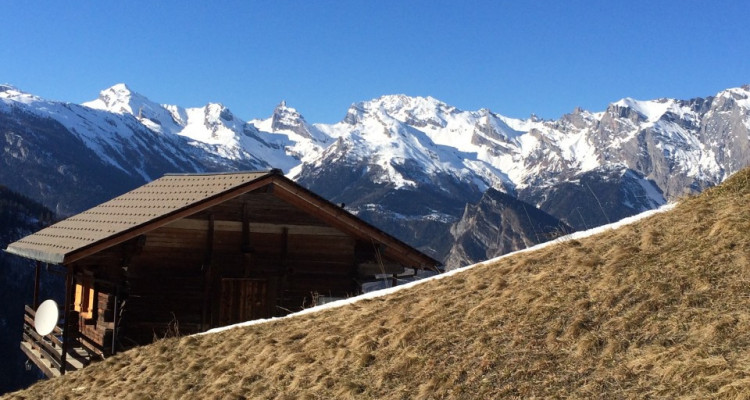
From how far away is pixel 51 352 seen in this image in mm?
19359

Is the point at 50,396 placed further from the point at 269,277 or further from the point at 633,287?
→ the point at 633,287

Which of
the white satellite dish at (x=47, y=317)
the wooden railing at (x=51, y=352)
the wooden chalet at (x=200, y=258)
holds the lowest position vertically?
the wooden railing at (x=51, y=352)

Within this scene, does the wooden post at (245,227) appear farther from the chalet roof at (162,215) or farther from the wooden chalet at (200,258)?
the chalet roof at (162,215)

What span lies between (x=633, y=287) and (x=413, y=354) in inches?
105

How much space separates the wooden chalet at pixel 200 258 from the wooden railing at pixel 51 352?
6cm

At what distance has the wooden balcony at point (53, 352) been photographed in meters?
19.2

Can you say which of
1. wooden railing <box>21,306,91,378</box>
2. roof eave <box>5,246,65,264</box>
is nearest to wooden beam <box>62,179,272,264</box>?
roof eave <box>5,246,65,264</box>

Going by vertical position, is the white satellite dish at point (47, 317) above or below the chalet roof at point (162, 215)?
below

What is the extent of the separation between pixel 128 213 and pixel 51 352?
403 cm

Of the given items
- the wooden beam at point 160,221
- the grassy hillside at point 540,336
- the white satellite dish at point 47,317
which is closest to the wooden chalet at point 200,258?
the wooden beam at point 160,221

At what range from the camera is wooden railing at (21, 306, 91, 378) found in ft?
63.0

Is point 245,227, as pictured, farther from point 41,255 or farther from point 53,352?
point 53,352

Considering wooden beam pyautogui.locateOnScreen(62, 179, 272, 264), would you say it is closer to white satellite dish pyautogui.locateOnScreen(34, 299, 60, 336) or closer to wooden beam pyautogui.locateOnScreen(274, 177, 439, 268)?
wooden beam pyautogui.locateOnScreen(274, 177, 439, 268)

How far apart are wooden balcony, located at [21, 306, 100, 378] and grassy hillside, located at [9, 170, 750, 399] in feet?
22.0
